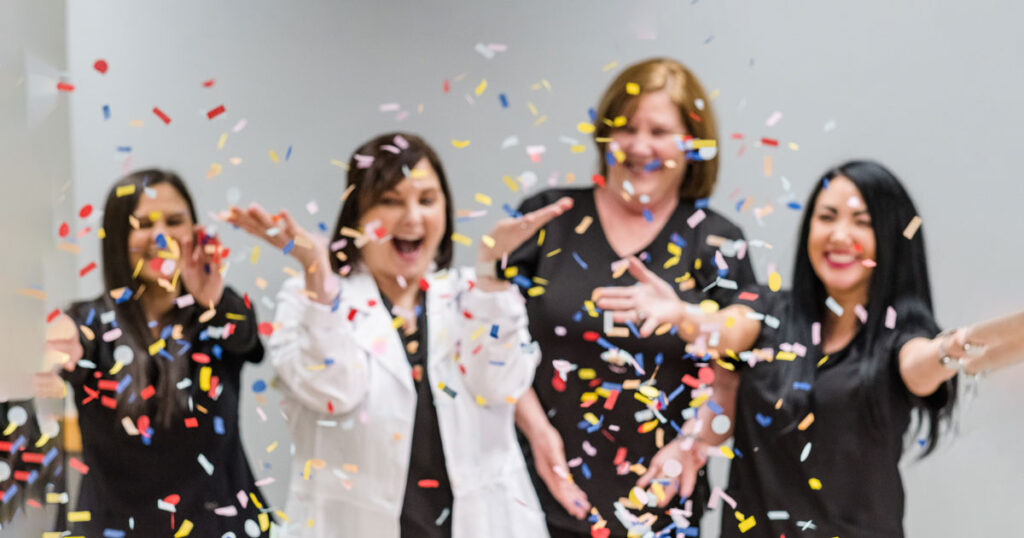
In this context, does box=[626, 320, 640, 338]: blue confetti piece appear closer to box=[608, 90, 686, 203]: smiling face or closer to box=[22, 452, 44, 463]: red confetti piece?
box=[608, 90, 686, 203]: smiling face

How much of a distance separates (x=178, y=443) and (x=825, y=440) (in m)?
1.29

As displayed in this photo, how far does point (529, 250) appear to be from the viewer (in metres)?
1.94

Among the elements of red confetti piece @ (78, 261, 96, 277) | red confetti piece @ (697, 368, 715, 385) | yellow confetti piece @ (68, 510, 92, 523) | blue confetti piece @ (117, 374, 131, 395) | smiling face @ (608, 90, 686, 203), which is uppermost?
smiling face @ (608, 90, 686, 203)

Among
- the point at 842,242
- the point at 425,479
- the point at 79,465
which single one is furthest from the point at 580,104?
the point at 79,465

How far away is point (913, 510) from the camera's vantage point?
1918 mm

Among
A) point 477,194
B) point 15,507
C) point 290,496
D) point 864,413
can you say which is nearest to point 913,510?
point 864,413

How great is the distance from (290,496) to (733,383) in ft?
3.03

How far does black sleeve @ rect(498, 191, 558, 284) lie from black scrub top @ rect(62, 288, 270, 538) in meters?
→ 0.54

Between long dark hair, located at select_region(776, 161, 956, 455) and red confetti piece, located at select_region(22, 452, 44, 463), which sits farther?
red confetti piece, located at select_region(22, 452, 44, 463)

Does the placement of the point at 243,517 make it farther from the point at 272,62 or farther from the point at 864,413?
the point at 864,413

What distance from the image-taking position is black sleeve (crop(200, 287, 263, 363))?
6.34ft

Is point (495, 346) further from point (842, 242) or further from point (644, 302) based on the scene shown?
point (842, 242)

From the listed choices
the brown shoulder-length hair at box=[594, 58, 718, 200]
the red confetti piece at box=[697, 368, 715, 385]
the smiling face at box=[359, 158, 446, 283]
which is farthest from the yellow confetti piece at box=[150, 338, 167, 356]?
the red confetti piece at box=[697, 368, 715, 385]

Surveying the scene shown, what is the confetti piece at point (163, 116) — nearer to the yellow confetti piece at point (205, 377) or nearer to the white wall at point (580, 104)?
the white wall at point (580, 104)
